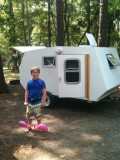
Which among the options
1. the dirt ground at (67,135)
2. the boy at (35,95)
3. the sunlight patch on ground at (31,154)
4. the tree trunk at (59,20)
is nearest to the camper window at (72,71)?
the dirt ground at (67,135)

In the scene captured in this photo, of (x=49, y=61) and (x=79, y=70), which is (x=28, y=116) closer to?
(x=79, y=70)

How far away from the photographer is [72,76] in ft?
40.7

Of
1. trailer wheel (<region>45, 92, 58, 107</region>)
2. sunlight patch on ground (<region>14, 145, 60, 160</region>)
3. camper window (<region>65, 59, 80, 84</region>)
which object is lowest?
trailer wheel (<region>45, 92, 58, 107</region>)

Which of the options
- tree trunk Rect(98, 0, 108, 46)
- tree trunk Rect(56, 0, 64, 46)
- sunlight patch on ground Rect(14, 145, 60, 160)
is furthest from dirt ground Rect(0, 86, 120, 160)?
tree trunk Rect(56, 0, 64, 46)

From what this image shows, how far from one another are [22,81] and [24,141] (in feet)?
18.3

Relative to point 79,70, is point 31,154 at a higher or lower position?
lower

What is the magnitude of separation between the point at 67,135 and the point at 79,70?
10.9ft

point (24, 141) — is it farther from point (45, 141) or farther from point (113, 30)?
point (113, 30)

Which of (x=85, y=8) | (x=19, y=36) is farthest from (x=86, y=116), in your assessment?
(x=19, y=36)

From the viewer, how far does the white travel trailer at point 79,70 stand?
1195 centimetres

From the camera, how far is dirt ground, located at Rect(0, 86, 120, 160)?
790 centimetres

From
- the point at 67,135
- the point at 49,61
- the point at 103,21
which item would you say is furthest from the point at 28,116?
the point at 103,21

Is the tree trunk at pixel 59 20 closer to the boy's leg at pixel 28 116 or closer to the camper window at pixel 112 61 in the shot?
the camper window at pixel 112 61

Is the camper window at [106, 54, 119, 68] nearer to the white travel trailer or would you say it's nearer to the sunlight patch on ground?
the white travel trailer
